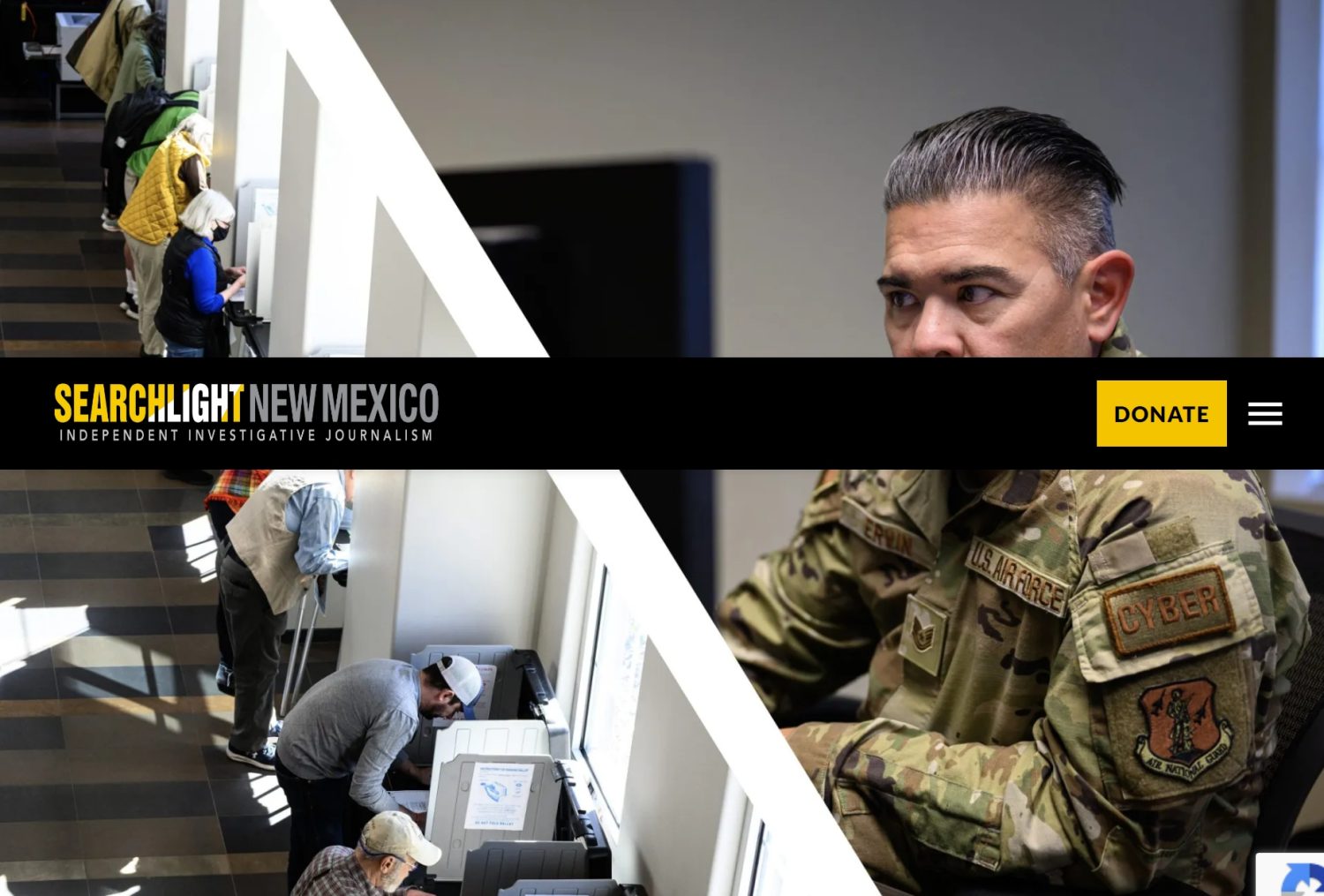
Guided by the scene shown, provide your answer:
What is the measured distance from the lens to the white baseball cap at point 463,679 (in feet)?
11.7

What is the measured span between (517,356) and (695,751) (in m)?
1.97

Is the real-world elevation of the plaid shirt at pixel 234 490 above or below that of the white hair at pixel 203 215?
below

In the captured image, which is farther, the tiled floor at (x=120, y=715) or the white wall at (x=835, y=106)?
the tiled floor at (x=120, y=715)

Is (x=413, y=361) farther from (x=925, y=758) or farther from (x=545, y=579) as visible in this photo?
(x=545, y=579)

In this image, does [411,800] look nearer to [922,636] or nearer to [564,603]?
[564,603]

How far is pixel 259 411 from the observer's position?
0.94 metres

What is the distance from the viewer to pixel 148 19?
69.2 inches

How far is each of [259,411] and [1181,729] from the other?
684 mm

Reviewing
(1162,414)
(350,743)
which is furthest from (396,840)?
(1162,414)

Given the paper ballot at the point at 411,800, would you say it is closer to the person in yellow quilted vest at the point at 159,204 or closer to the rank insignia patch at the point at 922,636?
the person in yellow quilted vest at the point at 159,204

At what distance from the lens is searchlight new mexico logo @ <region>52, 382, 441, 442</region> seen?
916 millimetres

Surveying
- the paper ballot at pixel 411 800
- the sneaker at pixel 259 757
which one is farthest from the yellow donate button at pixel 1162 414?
the paper ballot at pixel 411 800

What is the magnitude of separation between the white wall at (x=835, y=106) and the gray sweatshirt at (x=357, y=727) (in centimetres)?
134

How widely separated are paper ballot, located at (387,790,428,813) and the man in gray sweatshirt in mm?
23
